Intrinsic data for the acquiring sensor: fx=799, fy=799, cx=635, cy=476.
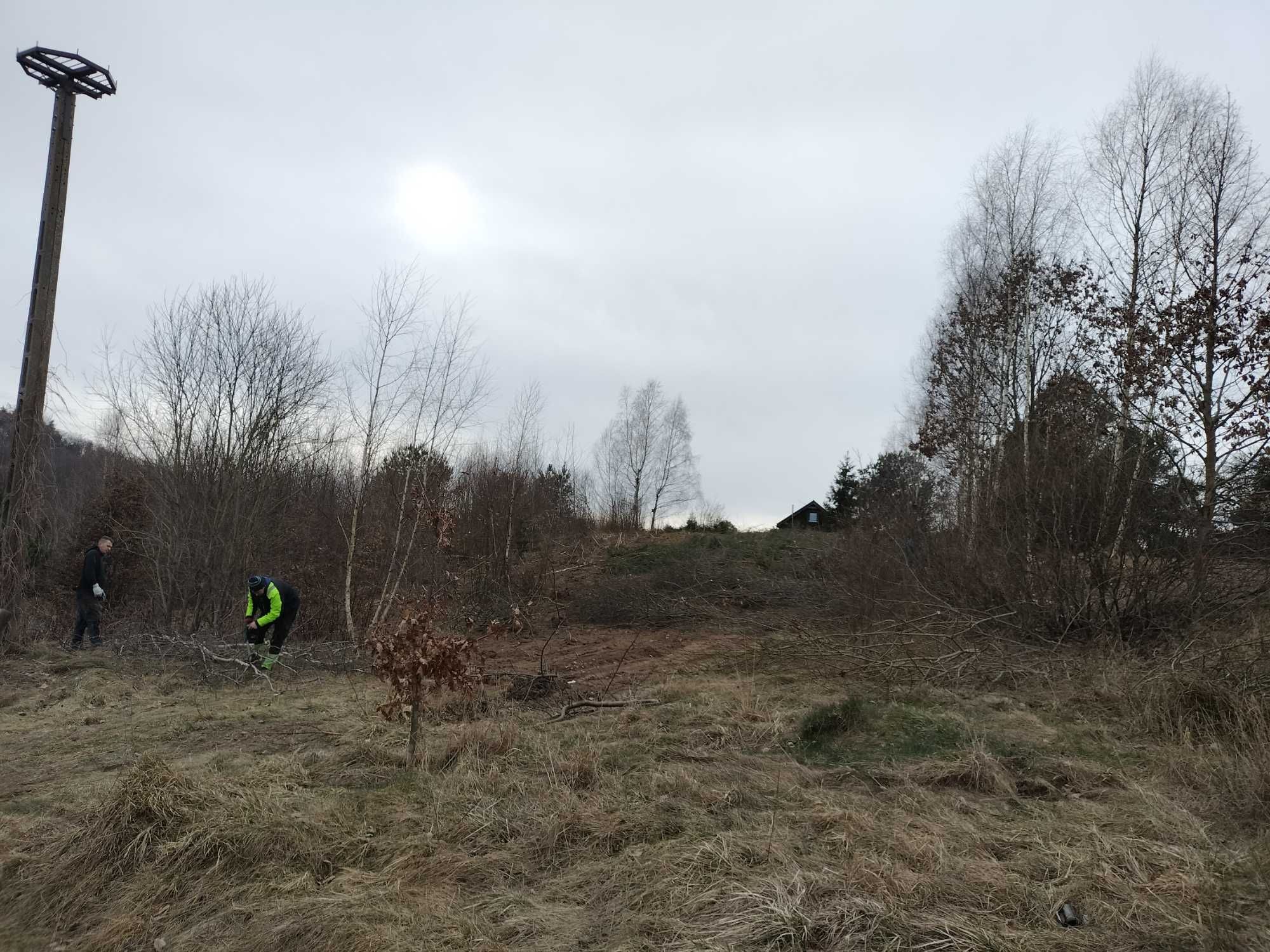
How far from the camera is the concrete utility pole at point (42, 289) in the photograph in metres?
10.2

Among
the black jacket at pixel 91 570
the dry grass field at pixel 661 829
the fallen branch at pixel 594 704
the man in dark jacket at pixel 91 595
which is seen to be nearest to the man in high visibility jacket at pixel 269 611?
the man in dark jacket at pixel 91 595

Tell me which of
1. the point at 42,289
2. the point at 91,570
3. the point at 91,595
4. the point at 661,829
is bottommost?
the point at 661,829

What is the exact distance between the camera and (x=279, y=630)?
397 inches

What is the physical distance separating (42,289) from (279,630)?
5.50m

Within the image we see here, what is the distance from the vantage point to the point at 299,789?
458 cm

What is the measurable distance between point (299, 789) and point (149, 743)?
2196 millimetres

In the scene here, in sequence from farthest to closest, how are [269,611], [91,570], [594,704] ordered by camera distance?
[91,570]
[269,611]
[594,704]

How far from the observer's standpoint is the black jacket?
10.7 m

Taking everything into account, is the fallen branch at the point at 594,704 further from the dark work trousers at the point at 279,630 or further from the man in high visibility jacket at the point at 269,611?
the dark work trousers at the point at 279,630

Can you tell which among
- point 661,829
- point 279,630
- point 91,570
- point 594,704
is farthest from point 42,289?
point 661,829

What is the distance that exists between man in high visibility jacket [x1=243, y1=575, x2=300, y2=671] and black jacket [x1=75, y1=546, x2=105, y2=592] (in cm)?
262

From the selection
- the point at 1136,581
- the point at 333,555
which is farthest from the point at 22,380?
the point at 1136,581

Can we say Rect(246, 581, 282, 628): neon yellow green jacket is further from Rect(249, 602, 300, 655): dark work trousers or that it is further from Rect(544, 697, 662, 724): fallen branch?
Rect(544, 697, 662, 724): fallen branch

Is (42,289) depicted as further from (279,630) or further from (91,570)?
(279,630)
